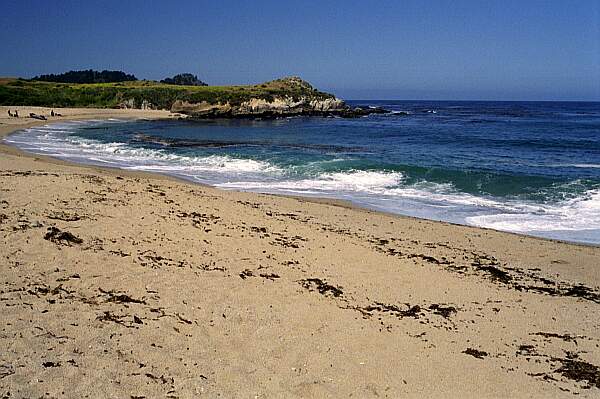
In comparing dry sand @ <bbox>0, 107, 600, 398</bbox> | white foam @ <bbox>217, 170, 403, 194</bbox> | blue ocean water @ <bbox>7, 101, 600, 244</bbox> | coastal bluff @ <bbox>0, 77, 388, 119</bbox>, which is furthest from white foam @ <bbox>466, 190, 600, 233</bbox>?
coastal bluff @ <bbox>0, 77, 388, 119</bbox>

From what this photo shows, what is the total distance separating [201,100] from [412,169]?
172ft

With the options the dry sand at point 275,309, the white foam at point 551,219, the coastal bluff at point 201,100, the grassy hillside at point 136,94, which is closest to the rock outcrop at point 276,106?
the coastal bluff at point 201,100

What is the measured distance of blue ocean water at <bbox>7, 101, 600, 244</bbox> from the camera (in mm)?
12750

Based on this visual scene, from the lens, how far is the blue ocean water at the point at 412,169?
41.8ft

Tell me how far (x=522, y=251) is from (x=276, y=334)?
591 centimetres

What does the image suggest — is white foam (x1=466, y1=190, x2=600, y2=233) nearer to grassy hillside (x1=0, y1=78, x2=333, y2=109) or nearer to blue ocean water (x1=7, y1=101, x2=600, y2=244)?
blue ocean water (x1=7, y1=101, x2=600, y2=244)

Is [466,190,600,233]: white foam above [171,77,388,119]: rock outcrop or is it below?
below

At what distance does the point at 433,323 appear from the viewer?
222 inches

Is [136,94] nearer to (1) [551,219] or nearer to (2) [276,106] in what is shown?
(2) [276,106]

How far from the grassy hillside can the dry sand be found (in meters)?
58.8

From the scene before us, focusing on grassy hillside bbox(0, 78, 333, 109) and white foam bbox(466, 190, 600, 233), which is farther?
grassy hillside bbox(0, 78, 333, 109)

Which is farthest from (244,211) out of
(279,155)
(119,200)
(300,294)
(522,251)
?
(279,155)

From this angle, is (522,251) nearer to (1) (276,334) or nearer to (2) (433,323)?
(2) (433,323)

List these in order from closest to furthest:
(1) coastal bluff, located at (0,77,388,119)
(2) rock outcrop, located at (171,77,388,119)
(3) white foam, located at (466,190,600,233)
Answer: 1. (3) white foam, located at (466,190,600,233)
2. (2) rock outcrop, located at (171,77,388,119)
3. (1) coastal bluff, located at (0,77,388,119)
